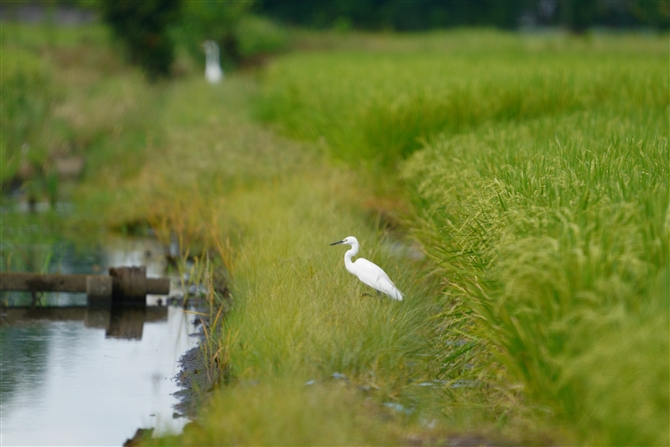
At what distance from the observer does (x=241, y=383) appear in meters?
4.54

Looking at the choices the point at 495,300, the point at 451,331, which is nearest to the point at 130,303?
the point at 451,331

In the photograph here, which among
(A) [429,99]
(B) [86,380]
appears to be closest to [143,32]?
(A) [429,99]

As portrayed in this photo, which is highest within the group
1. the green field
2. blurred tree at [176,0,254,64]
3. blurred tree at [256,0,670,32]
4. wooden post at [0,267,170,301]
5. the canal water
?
blurred tree at [256,0,670,32]

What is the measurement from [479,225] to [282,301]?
1141 millimetres

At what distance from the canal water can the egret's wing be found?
1217 millimetres

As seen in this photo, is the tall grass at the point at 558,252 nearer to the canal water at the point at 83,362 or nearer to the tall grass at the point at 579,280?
the tall grass at the point at 579,280

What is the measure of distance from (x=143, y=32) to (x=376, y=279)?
888 inches

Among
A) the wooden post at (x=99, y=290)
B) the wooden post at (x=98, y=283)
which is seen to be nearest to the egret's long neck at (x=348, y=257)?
the wooden post at (x=98, y=283)

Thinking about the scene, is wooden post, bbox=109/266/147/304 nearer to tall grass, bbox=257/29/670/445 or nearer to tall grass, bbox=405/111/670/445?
tall grass, bbox=257/29/670/445

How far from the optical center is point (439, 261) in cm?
572

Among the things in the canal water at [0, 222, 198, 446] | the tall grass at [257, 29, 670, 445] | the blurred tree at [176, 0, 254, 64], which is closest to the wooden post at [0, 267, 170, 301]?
the canal water at [0, 222, 198, 446]

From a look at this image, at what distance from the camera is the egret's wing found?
5.30m

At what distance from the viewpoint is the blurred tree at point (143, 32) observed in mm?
26281

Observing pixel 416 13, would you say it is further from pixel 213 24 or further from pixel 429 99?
pixel 429 99
